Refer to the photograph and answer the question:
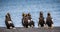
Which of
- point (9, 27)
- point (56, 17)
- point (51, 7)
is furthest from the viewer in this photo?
point (51, 7)

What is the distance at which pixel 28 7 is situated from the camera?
4023mm

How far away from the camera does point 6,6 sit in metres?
4.15

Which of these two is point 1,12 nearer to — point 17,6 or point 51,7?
point 17,6

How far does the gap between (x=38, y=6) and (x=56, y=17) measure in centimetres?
→ 65

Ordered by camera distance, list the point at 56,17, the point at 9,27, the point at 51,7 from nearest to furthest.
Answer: the point at 9,27 → the point at 56,17 → the point at 51,7

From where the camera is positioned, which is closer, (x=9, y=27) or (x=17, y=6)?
(x=9, y=27)

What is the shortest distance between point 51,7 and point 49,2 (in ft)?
0.63

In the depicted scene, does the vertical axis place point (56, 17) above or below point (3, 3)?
below

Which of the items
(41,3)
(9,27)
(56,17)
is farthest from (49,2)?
(9,27)

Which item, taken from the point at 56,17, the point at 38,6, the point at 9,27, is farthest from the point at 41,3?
the point at 9,27

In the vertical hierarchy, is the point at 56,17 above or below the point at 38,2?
below

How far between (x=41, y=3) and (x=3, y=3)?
80 centimetres

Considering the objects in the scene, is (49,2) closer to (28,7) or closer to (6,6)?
(28,7)

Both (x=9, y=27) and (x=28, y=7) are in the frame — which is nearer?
(x=9, y=27)
